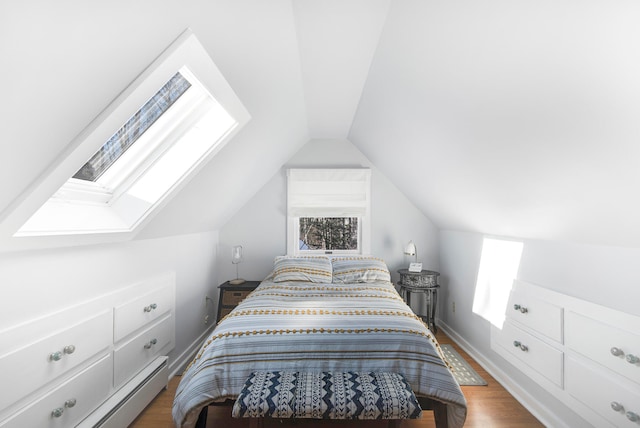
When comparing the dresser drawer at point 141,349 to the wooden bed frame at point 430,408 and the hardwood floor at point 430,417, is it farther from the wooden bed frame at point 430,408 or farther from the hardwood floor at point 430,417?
the wooden bed frame at point 430,408

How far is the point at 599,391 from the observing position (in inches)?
64.9

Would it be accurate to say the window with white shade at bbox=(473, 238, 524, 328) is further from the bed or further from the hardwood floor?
the bed

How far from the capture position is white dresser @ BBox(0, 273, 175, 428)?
1320 mm

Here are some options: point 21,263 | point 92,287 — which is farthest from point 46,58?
point 92,287

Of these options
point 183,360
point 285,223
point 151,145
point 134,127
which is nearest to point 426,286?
point 285,223

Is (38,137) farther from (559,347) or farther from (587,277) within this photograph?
(559,347)

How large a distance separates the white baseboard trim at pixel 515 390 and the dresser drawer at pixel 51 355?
2622 mm

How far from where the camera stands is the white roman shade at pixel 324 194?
12.9 feet

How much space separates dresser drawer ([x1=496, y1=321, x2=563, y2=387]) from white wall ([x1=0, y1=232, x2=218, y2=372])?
2597 mm

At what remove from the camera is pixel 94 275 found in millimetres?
1785

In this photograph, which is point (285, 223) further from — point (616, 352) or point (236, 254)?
point (616, 352)

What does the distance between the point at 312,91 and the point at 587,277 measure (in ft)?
7.05

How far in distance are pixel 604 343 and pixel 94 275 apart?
8.67ft

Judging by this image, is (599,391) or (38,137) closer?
(38,137)
